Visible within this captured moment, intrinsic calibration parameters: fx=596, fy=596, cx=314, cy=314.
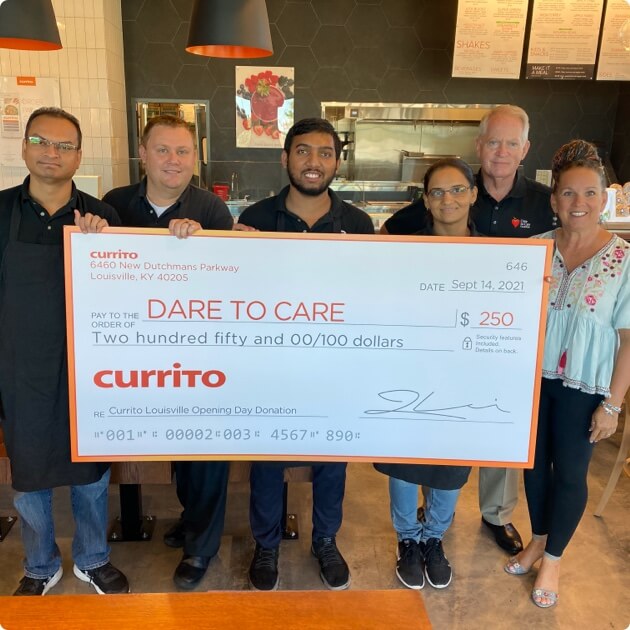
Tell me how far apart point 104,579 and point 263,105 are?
168 inches

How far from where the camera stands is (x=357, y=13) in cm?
525

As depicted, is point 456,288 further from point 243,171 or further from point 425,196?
point 243,171

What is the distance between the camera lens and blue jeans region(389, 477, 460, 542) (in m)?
2.24

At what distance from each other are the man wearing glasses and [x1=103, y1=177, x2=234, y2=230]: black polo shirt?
0.16 m

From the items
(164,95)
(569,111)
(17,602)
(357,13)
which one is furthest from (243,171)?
(17,602)

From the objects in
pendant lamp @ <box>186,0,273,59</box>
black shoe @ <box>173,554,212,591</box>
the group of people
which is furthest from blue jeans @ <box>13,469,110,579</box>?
pendant lamp @ <box>186,0,273,59</box>

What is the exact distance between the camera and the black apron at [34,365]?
1.79 metres

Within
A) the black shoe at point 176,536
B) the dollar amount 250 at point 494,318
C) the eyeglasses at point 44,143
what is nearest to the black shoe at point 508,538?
the dollar amount 250 at point 494,318

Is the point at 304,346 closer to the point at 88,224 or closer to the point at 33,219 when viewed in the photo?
the point at 88,224

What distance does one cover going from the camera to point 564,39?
5.02m

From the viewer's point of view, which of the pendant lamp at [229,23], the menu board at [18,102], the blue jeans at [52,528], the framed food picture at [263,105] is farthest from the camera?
the framed food picture at [263,105]

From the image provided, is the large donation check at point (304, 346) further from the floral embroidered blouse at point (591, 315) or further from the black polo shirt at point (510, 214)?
the black polo shirt at point (510, 214)

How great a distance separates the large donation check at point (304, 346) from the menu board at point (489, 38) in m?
3.87

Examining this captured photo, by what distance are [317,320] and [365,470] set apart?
5.22 ft
